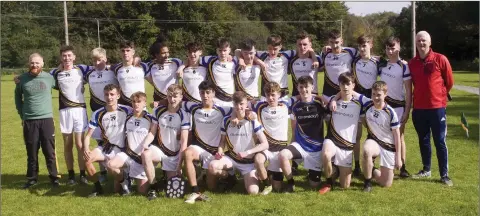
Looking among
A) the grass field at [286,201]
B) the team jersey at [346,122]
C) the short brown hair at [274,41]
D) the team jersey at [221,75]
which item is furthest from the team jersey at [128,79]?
the team jersey at [346,122]

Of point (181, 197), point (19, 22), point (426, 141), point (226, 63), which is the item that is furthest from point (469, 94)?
point (19, 22)

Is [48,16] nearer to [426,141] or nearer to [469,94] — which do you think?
[469,94]

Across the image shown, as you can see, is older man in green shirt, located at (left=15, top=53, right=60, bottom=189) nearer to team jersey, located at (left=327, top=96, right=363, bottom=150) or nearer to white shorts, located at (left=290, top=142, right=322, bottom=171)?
white shorts, located at (left=290, top=142, right=322, bottom=171)

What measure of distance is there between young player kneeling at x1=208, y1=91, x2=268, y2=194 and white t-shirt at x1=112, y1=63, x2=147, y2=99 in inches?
64.0

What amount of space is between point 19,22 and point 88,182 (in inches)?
1923

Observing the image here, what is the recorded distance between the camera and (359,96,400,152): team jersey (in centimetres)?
607

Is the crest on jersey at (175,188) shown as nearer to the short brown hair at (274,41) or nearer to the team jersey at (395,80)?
the short brown hair at (274,41)

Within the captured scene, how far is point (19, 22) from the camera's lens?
49625mm

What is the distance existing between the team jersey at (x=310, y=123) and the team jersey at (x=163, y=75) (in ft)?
6.58

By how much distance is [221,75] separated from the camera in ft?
22.7

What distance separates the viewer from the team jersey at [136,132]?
20.4 ft

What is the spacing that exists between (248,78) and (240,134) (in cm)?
116

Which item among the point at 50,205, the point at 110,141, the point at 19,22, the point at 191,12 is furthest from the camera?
the point at 191,12

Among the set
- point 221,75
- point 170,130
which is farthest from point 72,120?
point 221,75
